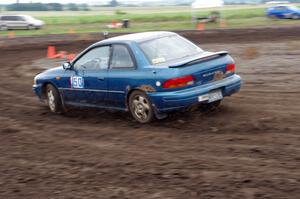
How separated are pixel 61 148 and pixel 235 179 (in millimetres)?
2845

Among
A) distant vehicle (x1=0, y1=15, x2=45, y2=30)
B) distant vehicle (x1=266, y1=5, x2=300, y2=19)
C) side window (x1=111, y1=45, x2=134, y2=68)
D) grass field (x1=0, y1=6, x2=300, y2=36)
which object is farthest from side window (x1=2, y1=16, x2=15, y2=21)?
side window (x1=111, y1=45, x2=134, y2=68)

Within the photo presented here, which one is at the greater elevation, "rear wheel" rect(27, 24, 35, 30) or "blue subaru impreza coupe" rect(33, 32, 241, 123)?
"blue subaru impreza coupe" rect(33, 32, 241, 123)

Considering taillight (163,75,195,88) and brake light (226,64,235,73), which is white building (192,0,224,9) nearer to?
brake light (226,64,235,73)

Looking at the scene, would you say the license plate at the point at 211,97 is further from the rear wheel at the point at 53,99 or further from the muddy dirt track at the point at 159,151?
the rear wheel at the point at 53,99

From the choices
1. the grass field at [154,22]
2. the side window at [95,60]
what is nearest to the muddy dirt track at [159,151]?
the side window at [95,60]

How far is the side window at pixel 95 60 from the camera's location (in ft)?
29.3

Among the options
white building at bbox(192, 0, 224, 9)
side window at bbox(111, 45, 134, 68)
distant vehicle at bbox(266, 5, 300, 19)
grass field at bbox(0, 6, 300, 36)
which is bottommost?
grass field at bbox(0, 6, 300, 36)

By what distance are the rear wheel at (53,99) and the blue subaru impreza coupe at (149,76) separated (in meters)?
0.42

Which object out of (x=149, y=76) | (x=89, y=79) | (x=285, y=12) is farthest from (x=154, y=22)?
(x=149, y=76)

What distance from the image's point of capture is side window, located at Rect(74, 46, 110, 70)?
892 centimetres

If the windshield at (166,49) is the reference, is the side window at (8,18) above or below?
below

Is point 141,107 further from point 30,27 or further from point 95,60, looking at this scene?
point 30,27

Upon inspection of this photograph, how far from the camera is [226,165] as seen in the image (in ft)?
18.8

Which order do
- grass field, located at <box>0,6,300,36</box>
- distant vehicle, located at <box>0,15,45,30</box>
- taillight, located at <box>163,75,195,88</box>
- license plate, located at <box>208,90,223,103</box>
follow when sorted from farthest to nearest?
distant vehicle, located at <box>0,15,45,30</box>, grass field, located at <box>0,6,300,36</box>, license plate, located at <box>208,90,223,103</box>, taillight, located at <box>163,75,195,88</box>
